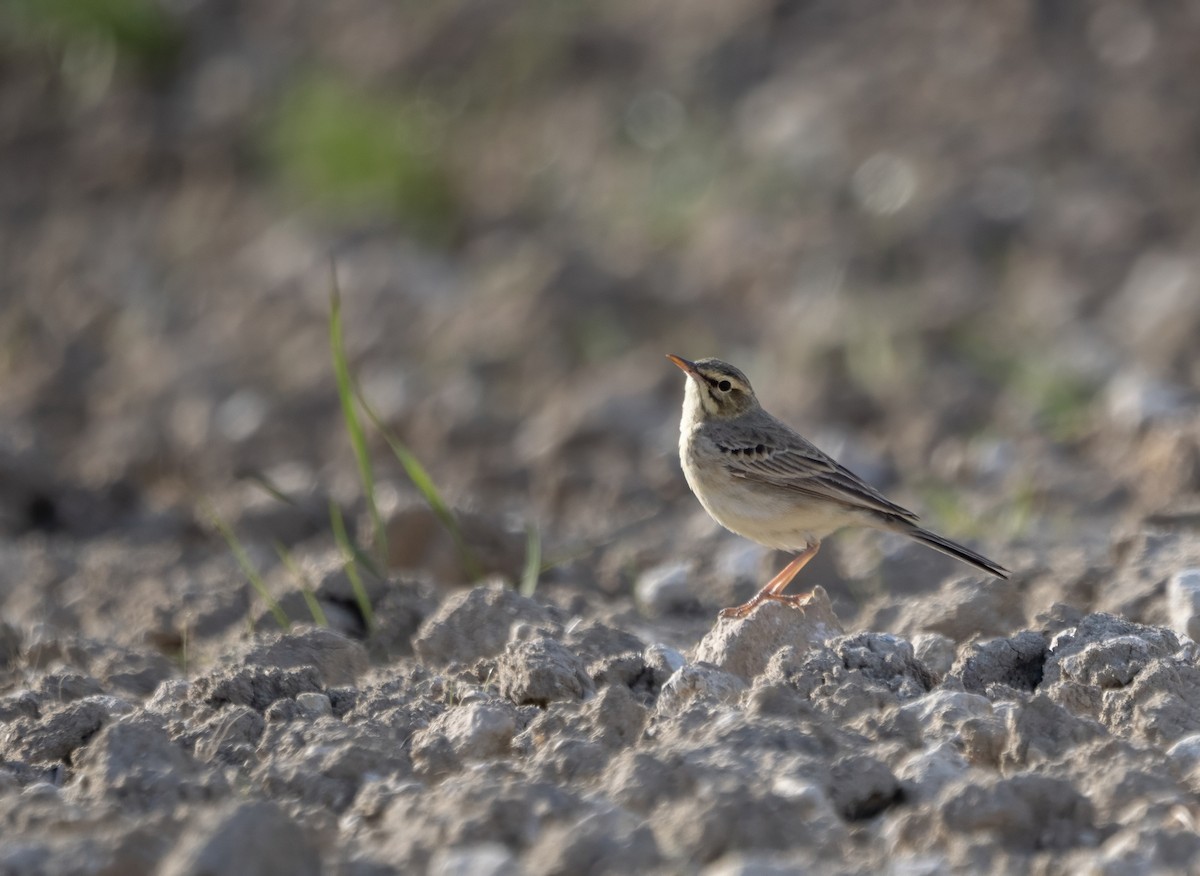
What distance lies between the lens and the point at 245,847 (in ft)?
11.0

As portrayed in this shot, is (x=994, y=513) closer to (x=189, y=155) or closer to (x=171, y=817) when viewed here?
(x=171, y=817)

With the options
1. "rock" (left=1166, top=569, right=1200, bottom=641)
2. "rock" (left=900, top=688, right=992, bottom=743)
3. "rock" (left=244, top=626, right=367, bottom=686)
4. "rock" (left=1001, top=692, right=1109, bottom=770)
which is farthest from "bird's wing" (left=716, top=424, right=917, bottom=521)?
"rock" (left=1001, top=692, right=1109, bottom=770)

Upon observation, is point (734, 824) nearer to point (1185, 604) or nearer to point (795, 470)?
point (1185, 604)

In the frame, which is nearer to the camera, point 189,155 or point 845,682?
point 845,682

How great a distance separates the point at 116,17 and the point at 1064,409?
9899mm

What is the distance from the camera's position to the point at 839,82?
13359 millimetres

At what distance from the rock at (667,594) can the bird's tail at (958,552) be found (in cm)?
94

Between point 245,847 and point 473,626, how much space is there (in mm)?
2247

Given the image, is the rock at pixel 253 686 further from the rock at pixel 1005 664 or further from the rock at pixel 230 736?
the rock at pixel 1005 664

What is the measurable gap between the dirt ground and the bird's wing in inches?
16.0

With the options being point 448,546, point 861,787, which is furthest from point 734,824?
point 448,546

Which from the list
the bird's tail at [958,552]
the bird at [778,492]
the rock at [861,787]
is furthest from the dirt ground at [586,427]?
the bird at [778,492]

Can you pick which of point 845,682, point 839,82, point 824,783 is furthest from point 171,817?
point 839,82

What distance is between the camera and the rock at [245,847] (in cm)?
332
